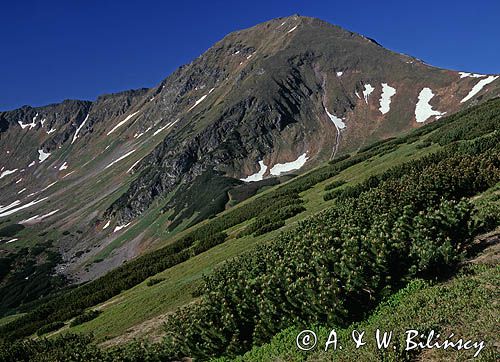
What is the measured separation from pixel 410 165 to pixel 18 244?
190950 millimetres

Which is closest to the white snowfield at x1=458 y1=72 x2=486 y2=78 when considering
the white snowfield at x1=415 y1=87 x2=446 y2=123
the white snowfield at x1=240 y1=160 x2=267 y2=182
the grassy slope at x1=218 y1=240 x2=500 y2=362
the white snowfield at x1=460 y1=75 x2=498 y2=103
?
the white snowfield at x1=460 y1=75 x2=498 y2=103

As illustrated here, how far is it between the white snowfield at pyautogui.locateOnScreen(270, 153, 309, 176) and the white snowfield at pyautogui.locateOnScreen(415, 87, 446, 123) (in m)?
49.5

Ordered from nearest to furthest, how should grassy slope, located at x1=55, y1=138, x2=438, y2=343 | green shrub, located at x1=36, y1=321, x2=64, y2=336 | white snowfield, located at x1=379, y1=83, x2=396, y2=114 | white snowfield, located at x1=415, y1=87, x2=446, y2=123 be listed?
1. grassy slope, located at x1=55, y1=138, x2=438, y2=343
2. green shrub, located at x1=36, y1=321, x2=64, y2=336
3. white snowfield, located at x1=415, y1=87, x2=446, y2=123
4. white snowfield, located at x1=379, y1=83, x2=396, y2=114

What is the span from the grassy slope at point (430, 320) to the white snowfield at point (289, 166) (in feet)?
463

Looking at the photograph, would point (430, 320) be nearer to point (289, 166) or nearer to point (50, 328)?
point (50, 328)

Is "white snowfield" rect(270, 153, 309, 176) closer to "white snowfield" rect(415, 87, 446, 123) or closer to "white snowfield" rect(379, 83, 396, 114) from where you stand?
"white snowfield" rect(379, 83, 396, 114)

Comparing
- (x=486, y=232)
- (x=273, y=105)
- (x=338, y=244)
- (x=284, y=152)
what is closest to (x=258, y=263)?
(x=338, y=244)

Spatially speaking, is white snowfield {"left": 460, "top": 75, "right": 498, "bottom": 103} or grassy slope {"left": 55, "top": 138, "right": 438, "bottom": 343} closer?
grassy slope {"left": 55, "top": 138, "right": 438, "bottom": 343}

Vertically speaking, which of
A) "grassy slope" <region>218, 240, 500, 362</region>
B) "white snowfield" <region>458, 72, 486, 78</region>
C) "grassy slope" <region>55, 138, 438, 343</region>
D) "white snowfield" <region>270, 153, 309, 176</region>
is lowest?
"grassy slope" <region>218, 240, 500, 362</region>

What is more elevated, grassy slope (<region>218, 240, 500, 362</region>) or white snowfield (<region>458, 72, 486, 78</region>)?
white snowfield (<region>458, 72, 486, 78</region>)

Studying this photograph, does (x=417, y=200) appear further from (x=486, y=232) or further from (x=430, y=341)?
(x=430, y=341)

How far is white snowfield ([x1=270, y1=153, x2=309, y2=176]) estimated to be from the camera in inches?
6316

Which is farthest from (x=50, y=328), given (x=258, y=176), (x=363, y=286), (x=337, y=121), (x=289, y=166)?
(x=337, y=121)

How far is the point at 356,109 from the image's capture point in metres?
194
